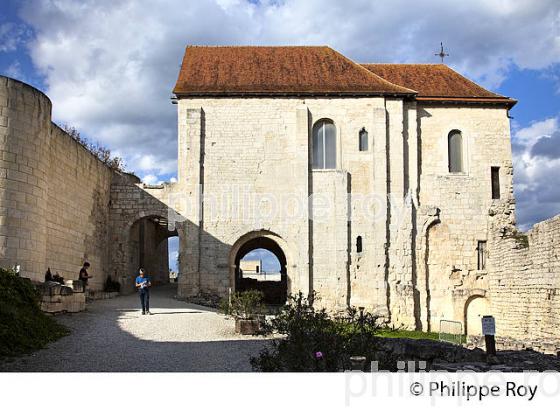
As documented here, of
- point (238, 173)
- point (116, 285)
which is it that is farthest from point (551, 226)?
point (116, 285)

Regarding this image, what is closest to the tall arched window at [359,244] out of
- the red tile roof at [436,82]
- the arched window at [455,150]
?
the arched window at [455,150]

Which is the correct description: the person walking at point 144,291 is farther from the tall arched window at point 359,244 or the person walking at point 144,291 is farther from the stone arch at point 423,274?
the stone arch at point 423,274

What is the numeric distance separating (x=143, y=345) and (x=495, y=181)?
1604 centimetres

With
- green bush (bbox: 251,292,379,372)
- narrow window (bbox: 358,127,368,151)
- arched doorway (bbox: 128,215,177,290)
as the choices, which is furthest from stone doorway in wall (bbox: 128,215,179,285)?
green bush (bbox: 251,292,379,372)

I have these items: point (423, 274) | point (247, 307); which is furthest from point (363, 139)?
point (247, 307)

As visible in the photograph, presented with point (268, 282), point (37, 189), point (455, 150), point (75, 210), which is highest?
point (455, 150)

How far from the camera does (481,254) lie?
23.3m

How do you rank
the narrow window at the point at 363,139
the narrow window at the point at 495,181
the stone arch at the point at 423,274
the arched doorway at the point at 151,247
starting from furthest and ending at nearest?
the arched doorway at the point at 151,247, the narrow window at the point at 495,181, the narrow window at the point at 363,139, the stone arch at the point at 423,274

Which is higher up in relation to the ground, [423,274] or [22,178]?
[22,178]

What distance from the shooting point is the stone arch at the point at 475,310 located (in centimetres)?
2269

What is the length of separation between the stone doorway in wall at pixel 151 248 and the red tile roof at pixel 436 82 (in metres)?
10.4

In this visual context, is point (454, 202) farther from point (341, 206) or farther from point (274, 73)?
point (274, 73)

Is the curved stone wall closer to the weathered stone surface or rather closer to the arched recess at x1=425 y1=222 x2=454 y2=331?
the weathered stone surface
